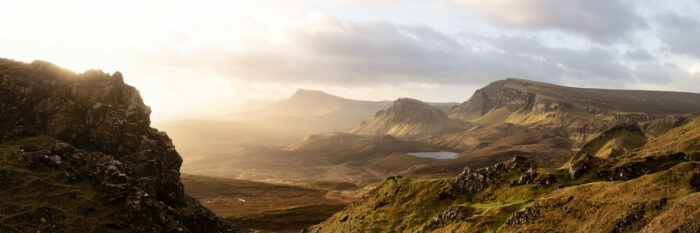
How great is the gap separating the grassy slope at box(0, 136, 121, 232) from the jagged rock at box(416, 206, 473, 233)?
48.1 meters

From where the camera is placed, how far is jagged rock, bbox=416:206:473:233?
54469 millimetres

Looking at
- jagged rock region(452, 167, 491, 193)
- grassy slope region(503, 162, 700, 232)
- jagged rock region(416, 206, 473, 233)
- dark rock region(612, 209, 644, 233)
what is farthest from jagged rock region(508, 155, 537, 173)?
dark rock region(612, 209, 644, 233)

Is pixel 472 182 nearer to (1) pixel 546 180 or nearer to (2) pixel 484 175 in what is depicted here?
(2) pixel 484 175

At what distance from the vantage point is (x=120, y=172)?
191ft

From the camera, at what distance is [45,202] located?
48875mm

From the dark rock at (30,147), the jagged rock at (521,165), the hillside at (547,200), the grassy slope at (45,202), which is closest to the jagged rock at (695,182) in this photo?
the hillside at (547,200)

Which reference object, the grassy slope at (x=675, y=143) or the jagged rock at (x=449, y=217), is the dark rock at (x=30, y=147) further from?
the grassy slope at (x=675, y=143)

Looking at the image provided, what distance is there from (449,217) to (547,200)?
14.8 metres

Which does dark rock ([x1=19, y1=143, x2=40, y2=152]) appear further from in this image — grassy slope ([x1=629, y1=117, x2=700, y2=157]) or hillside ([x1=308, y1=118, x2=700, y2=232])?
grassy slope ([x1=629, y1=117, x2=700, y2=157])

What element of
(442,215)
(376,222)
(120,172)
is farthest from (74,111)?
(442,215)

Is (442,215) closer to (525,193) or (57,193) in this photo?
(525,193)

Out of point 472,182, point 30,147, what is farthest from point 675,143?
point 30,147

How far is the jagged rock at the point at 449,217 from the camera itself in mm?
54469

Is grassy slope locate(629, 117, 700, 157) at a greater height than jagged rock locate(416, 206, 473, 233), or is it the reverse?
grassy slope locate(629, 117, 700, 157)
